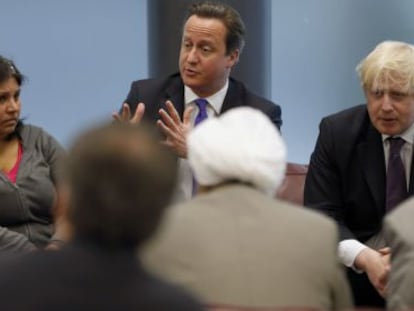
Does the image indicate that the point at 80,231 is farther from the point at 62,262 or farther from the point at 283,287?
the point at 283,287

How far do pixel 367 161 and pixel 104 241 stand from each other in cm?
228

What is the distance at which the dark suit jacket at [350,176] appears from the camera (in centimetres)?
385

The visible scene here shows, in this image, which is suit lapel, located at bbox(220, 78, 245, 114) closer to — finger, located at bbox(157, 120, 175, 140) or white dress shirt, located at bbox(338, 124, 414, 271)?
finger, located at bbox(157, 120, 175, 140)

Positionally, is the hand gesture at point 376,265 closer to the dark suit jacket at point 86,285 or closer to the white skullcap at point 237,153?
the white skullcap at point 237,153

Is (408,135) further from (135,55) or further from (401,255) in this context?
(135,55)

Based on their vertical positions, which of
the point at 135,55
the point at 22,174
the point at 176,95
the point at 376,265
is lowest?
the point at 376,265

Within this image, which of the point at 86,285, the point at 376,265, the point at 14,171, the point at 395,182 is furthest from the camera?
the point at 14,171

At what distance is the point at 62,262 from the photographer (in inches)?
68.3

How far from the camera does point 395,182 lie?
381 cm

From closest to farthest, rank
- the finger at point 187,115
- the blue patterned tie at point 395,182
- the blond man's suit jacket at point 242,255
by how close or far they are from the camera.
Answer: the blond man's suit jacket at point 242,255 < the blue patterned tie at point 395,182 < the finger at point 187,115

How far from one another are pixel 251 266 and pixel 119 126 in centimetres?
74

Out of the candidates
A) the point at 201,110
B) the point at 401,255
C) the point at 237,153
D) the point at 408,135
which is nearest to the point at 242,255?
the point at 237,153

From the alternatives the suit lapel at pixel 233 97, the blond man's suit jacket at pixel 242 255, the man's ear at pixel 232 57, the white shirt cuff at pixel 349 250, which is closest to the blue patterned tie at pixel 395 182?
the white shirt cuff at pixel 349 250

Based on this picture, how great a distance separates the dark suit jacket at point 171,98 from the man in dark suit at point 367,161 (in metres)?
0.27
